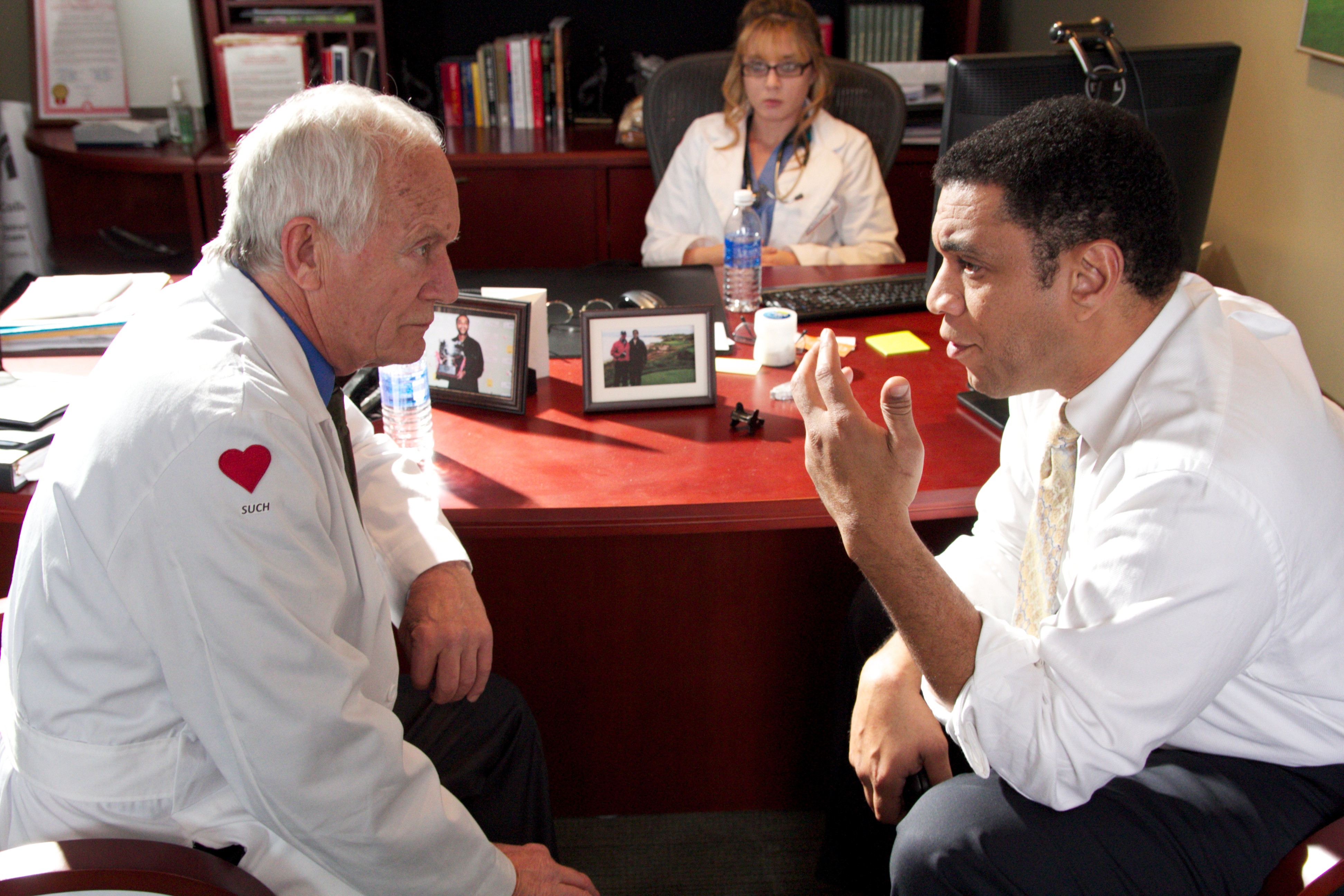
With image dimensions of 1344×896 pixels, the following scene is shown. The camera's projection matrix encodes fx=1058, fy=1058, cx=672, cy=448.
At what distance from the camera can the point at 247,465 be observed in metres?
0.98

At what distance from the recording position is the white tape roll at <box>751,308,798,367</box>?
1894 mm

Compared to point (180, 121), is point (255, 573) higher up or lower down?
lower down

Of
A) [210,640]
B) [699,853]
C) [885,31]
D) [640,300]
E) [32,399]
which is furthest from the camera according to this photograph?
[885,31]

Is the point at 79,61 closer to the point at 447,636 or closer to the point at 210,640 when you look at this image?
the point at 447,636

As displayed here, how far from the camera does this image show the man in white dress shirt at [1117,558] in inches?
41.7

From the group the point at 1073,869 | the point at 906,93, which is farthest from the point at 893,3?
the point at 1073,869

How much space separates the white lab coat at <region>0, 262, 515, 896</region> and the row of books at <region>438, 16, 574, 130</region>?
2.87 m

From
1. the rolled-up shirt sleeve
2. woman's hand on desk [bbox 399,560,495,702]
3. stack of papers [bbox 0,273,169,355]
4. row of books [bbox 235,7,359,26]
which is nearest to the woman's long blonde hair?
row of books [bbox 235,7,359,26]

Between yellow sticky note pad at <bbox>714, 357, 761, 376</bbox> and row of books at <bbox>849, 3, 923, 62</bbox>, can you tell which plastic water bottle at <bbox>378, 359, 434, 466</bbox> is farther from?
row of books at <bbox>849, 3, 923, 62</bbox>

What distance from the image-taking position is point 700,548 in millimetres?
1703

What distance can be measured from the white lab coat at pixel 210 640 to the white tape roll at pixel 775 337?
3.10ft

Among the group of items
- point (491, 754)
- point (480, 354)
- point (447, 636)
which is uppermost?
point (480, 354)

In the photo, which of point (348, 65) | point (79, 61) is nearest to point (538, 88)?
point (348, 65)

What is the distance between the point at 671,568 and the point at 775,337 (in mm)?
471
